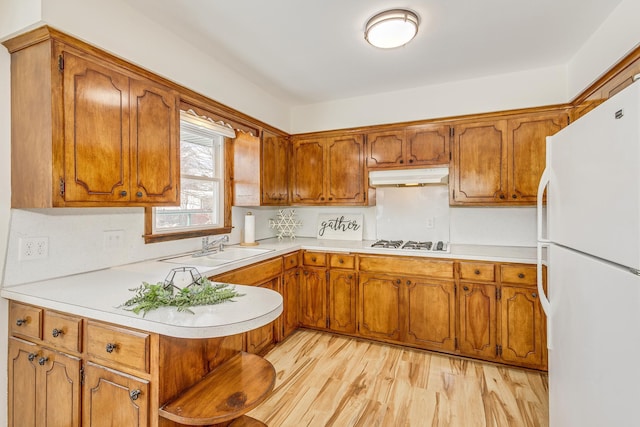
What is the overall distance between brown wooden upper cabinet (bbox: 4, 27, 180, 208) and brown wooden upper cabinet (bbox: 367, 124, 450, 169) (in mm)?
2106

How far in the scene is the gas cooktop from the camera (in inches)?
110

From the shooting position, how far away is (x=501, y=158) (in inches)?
106

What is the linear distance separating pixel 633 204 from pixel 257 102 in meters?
2.86

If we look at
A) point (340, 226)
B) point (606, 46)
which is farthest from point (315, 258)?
point (606, 46)

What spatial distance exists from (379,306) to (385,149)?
1.57 meters

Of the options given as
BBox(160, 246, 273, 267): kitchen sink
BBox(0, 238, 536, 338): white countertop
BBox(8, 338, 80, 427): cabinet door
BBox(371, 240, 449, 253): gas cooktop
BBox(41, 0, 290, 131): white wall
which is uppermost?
BBox(41, 0, 290, 131): white wall

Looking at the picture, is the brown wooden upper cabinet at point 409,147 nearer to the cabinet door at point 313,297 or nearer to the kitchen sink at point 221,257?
the cabinet door at point 313,297

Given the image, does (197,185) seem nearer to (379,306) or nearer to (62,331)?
(62,331)

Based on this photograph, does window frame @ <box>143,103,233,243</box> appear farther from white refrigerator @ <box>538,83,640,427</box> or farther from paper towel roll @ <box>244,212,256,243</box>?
white refrigerator @ <box>538,83,640,427</box>

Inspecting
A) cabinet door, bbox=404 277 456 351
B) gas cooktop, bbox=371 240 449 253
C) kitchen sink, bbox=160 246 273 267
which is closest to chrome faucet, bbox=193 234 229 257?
kitchen sink, bbox=160 246 273 267

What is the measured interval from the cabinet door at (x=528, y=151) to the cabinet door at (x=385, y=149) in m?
0.95

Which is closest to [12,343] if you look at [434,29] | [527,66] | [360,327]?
[360,327]

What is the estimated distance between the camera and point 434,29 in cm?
202

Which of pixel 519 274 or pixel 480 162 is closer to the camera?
Answer: pixel 519 274
